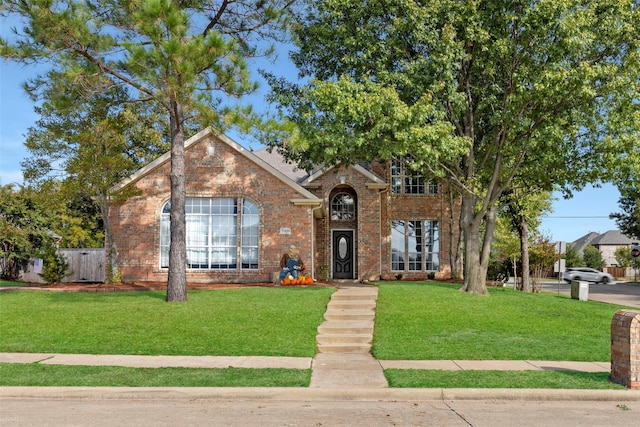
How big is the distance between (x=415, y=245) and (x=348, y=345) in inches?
581

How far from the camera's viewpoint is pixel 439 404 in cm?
747

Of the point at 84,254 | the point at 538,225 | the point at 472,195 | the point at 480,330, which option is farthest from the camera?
the point at 538,225

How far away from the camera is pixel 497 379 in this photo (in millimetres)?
8414

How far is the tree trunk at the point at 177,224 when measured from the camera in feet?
48.4

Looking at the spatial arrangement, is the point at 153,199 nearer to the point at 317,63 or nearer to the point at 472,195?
the point at 317,63

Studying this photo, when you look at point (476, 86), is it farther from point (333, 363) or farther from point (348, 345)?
point (333, 363)

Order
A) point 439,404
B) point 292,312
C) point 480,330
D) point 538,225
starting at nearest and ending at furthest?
point 439,404 < point 480,330 < point 292,312 < point 538,225

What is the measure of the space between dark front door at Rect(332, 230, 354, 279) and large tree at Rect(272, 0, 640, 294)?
20.6ft

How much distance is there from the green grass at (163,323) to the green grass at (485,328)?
6.10 feet

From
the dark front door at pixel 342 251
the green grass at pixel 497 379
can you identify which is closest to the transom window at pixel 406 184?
the dark front door at pixel 342 251

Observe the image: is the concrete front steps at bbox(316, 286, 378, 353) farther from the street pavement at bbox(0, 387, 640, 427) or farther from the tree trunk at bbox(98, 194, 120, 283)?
the tree trunk at bbox(98, 194, 120, 283)

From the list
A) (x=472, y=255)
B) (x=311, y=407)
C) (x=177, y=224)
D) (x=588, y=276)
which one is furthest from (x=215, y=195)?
(x=588, y=276)

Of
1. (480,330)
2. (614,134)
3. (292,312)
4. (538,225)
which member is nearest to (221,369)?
(292,312)

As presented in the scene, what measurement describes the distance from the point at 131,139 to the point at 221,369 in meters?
27.3
